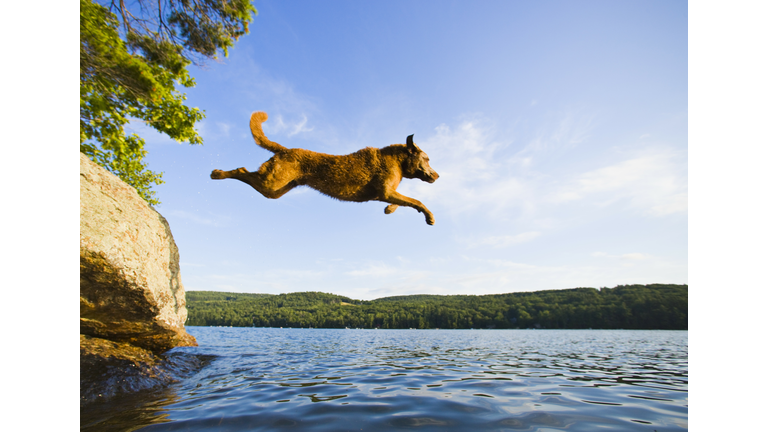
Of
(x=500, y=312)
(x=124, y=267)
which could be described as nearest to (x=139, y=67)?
Answer: (x=124, y=267)

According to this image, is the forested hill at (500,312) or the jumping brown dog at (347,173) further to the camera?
the forested hill at (500,312)

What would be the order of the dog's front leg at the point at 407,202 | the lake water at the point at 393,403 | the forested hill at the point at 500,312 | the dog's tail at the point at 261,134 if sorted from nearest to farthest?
1. the dog's front leg at the point at 407,202
2. the dog's tail at the point at 261,134
3. the lake water at the point at 393,403
4. the forested hill at the point at 500,312

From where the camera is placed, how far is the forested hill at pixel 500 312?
2968 inches

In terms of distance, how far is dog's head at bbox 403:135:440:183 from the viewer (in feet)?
12.1

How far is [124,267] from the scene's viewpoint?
5371 mm

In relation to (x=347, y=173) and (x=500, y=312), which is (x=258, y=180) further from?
(x=500, y=312)

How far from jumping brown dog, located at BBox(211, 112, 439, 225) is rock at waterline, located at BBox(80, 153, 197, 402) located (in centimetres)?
321

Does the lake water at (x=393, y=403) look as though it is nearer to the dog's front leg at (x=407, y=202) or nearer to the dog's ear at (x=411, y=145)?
the dog's front leg at (x=407, y=202)

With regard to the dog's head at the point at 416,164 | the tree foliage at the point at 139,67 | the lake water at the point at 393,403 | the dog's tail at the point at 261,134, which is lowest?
the lake water at the point at 393,403

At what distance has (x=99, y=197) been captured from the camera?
554 centimetres

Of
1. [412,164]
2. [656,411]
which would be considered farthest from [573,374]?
[412,164]

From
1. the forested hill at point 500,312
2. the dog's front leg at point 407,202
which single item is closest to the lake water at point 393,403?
the dog's front leg at point 407,202

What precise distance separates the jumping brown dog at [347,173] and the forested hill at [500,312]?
70.9 metres

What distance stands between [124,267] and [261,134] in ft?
12.1
